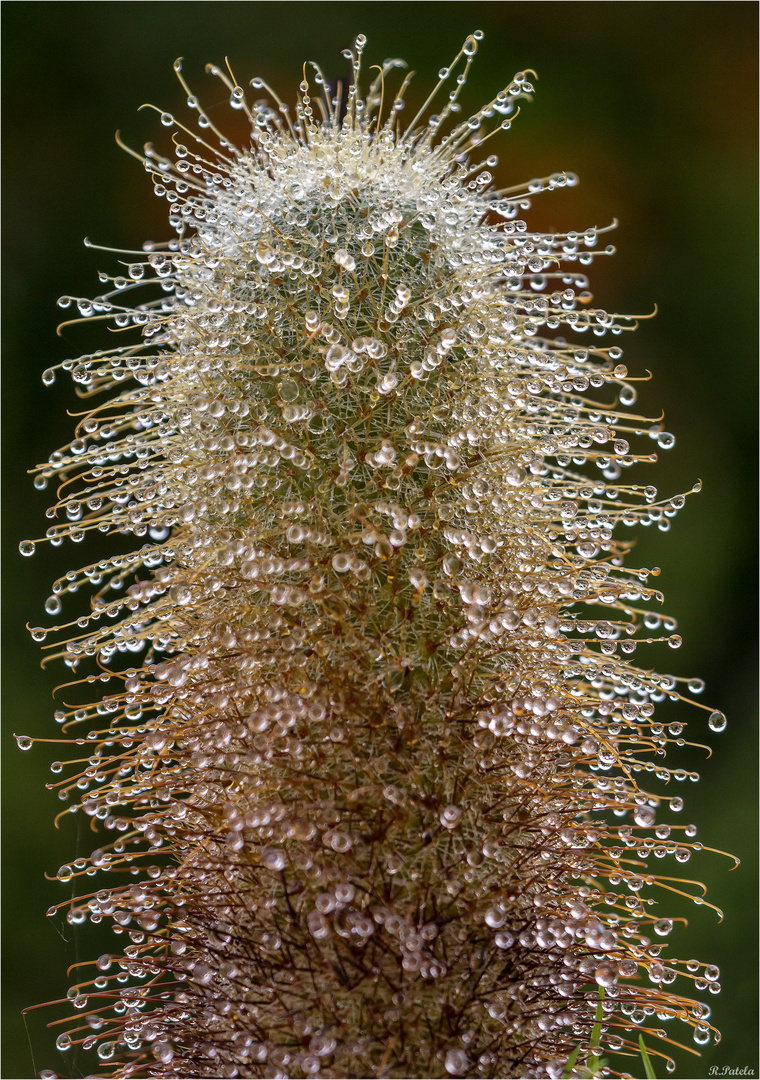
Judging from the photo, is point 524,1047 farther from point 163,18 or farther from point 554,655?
point 163,18

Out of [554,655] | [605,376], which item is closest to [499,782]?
[554,655]

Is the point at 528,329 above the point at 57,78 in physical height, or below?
below

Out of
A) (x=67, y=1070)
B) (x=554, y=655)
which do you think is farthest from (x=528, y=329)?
(x=67, y=1070)

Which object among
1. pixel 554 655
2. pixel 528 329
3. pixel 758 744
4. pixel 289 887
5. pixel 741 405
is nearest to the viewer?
pixel 289 887

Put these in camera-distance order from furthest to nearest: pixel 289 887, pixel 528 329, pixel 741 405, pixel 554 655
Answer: pixel 741 405
pixel 528 329
pixel 554 655
pixel 289 887

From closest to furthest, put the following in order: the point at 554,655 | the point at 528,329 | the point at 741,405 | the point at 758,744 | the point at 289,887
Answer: the point at 289,887
the point at 554,655
the point at 528,329
the point at 758,744
the point at 741,405

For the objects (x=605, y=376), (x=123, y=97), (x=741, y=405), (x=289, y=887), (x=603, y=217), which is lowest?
(x=289, y=887)

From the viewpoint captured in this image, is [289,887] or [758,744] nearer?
[289,887]

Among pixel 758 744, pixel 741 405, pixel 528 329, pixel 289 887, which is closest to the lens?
pixel 289 887

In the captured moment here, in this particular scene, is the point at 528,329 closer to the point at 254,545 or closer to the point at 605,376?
the point at 605,376
